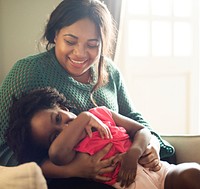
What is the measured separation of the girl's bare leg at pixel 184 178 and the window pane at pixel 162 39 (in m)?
1.67

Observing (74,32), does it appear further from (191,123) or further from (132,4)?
(191,123)

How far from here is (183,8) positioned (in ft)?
9.18

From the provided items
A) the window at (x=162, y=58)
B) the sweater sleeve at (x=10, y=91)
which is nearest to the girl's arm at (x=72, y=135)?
the sweater sleeve at (x=10, y=91)

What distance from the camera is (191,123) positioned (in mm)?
2926

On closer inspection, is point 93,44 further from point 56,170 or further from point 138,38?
point 138,38

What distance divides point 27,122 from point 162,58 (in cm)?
173

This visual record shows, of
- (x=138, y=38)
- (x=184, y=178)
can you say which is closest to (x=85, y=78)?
(x=184, y=178)

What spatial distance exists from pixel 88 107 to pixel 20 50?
3.21 ft

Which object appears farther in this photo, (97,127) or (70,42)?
(70,42)

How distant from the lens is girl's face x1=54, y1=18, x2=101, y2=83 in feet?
4.74

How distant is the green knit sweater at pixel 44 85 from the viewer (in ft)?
4.58

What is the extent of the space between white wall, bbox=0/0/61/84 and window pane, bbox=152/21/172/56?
86cm

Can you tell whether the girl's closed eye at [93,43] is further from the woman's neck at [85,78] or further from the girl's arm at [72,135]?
the girl's arm at [72,135]

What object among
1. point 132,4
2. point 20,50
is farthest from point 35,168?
point 132,4
